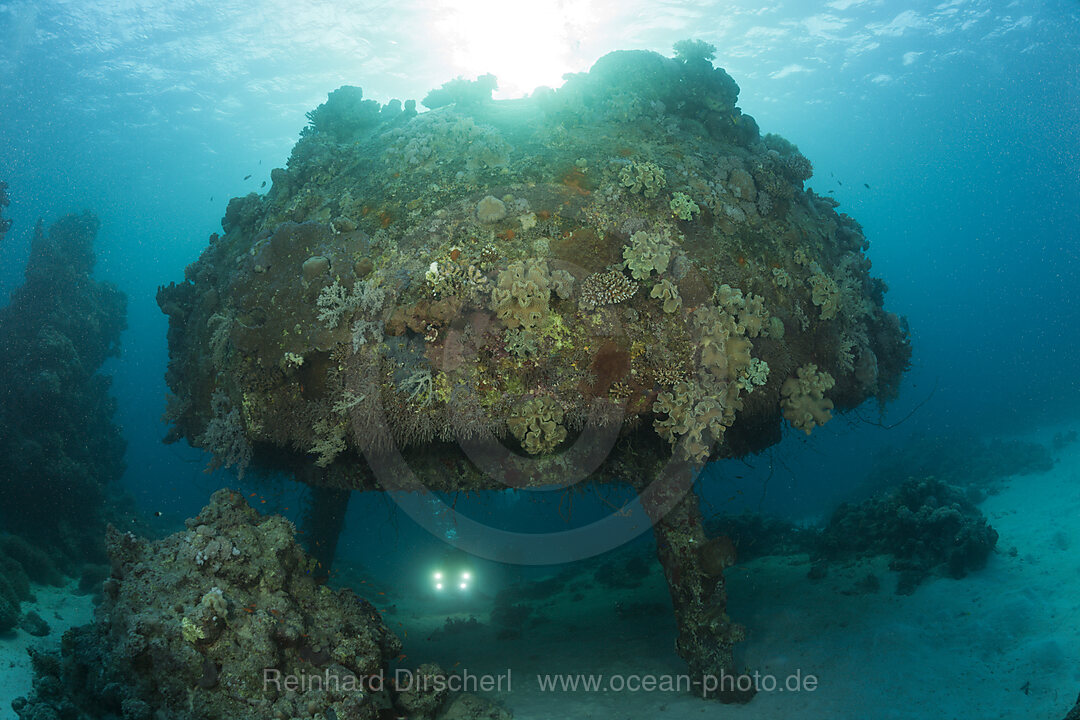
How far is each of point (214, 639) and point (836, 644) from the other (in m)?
9.86

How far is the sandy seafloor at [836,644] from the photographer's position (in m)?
7.21

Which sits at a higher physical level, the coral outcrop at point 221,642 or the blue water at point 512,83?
the blue water at point 512,83

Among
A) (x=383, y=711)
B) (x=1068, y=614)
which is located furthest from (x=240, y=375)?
(x=1068, y=614)

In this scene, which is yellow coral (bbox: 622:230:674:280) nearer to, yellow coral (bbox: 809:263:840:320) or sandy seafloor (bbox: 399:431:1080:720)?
yellow coral (bbox: 809:263:840:320)

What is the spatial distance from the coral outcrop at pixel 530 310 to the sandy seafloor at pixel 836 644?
1924 mm

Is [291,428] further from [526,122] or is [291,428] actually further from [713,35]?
[713,35]

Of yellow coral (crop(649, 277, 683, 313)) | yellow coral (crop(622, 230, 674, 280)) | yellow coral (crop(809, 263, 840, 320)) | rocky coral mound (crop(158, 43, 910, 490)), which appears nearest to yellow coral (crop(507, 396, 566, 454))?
rocky coral mound (crop(158, 43, 910, 490))

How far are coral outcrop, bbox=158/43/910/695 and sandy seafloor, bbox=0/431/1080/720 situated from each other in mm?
1924

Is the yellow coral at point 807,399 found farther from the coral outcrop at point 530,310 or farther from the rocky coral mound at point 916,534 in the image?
the rocky coral mound at point 916,534

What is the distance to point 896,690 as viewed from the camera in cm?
745

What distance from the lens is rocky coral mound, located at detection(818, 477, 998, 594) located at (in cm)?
1164

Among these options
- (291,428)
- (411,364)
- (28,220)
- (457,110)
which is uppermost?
(28,220)

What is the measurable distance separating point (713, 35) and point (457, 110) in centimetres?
3319

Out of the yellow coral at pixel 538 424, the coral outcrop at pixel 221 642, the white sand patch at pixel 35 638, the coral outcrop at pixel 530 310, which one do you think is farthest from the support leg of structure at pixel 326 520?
the yellow coral at pixel 538 424
